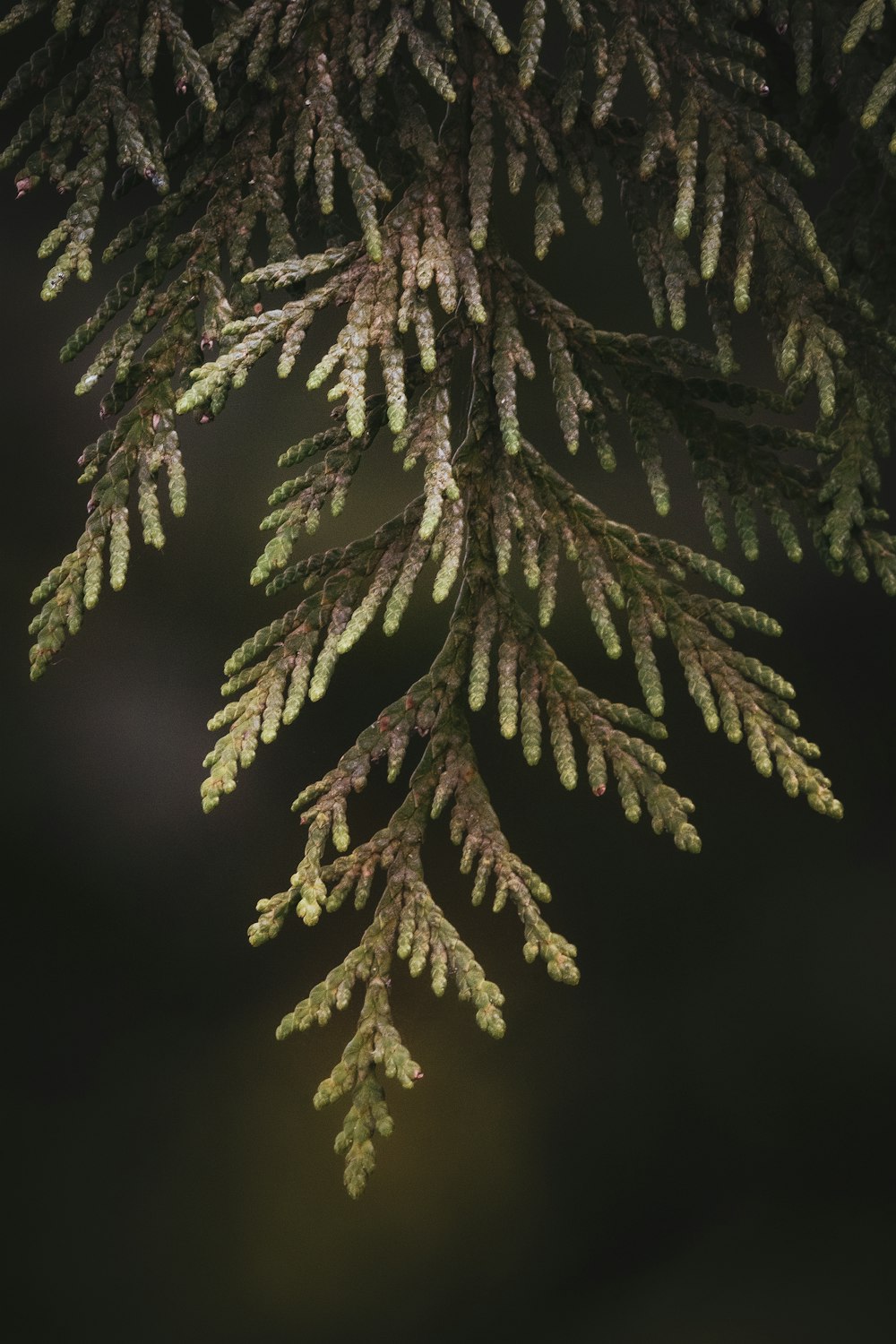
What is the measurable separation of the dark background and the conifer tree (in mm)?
985

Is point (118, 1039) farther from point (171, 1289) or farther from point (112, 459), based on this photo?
point (112, 459)

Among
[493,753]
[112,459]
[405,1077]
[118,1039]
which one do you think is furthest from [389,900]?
[118,1039]

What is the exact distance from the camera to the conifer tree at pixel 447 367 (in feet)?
A: 4.36

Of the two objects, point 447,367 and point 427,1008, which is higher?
point 447,367

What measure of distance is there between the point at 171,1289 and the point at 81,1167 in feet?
1.15

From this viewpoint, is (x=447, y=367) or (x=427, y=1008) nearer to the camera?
(x=447, y=367)

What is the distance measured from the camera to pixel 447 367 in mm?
1465

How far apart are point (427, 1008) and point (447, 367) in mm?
1671

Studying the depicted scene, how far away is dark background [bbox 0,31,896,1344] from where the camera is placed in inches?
98.3

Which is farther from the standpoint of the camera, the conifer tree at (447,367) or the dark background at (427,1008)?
the dark background at (427,1008)

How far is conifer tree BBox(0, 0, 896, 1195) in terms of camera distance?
4.36 ft

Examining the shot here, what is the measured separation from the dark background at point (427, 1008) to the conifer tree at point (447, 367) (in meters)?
0.98

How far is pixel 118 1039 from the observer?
102 inches

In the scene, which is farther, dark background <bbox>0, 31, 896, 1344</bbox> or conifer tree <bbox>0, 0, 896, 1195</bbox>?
dark background <bbox>0, 31, 896, 1344</bbox>
